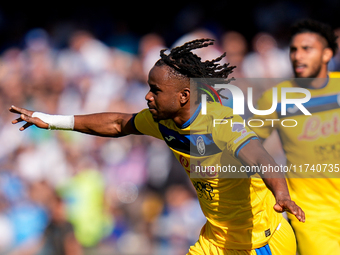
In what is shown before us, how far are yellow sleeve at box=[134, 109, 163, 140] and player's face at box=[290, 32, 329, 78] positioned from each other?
161cm

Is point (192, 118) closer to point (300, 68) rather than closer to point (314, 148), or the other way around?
point (314, 148)

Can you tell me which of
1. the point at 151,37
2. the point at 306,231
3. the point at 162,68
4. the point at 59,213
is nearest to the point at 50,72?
the point at 151,37

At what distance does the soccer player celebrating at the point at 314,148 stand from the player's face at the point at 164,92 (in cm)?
131

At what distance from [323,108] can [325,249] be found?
1322 millimetres

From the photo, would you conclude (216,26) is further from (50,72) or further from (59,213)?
(59,213)

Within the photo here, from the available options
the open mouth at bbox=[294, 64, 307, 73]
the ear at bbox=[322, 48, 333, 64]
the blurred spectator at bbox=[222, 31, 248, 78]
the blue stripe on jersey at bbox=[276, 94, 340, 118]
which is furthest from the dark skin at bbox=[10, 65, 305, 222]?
the blurred spectator at bbox=[222, 31, 248, 78]

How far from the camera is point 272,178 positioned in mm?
2510

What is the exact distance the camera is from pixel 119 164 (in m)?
6.85

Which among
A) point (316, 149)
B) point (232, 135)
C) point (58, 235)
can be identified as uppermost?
point (232, 135)

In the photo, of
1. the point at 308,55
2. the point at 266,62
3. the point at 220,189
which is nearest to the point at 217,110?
the point at 220,189

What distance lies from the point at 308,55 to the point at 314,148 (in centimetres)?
96

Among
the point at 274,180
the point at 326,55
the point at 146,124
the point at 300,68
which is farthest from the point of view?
the point at 326,55

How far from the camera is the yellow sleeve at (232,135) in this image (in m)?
2.75

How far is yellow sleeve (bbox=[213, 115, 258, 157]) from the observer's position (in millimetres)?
2750
